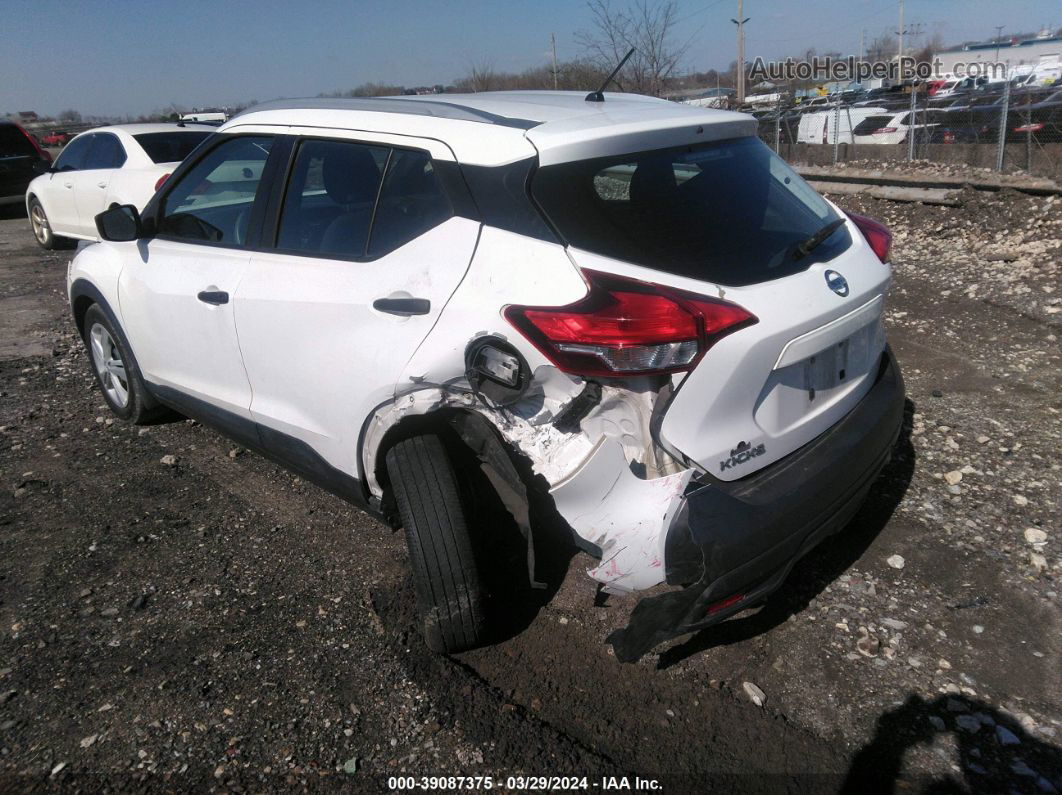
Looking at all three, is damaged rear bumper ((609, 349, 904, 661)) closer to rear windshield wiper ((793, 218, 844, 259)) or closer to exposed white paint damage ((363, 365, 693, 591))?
exposed white paint damage ((363, 365, 693, 591))

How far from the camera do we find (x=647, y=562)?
7.84 feet

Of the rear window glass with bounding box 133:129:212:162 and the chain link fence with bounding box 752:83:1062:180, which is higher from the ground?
the rear window glass with bounding box 133:129:212:162

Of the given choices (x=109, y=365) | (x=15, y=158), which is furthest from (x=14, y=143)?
(x=109, y=365)

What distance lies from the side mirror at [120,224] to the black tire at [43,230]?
345 inches

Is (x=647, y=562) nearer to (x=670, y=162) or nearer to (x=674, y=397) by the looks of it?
(x=674, y=397)

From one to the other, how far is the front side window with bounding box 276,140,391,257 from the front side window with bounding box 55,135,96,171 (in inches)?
332

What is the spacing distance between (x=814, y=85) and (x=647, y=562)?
49284 millimetres

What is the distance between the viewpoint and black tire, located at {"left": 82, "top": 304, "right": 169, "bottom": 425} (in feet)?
14.9

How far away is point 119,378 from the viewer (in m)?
4.85

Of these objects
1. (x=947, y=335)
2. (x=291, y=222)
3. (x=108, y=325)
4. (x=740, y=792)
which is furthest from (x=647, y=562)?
(x=947, y=335)

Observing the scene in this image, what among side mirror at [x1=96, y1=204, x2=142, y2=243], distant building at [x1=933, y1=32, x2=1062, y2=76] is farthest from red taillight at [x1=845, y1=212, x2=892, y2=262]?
distant building at [x1=933, y1=32, x2=1062, y2=76]

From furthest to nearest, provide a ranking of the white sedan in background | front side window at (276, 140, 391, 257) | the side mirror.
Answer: the white sedan in background < the side mirror < front side window at (276, 140, 391, 257)

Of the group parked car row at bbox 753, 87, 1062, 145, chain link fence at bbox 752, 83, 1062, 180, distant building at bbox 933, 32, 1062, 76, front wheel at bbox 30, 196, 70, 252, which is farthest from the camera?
distant building at bbox 933, 32, 1062, 76

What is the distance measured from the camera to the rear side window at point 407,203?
275 cm
